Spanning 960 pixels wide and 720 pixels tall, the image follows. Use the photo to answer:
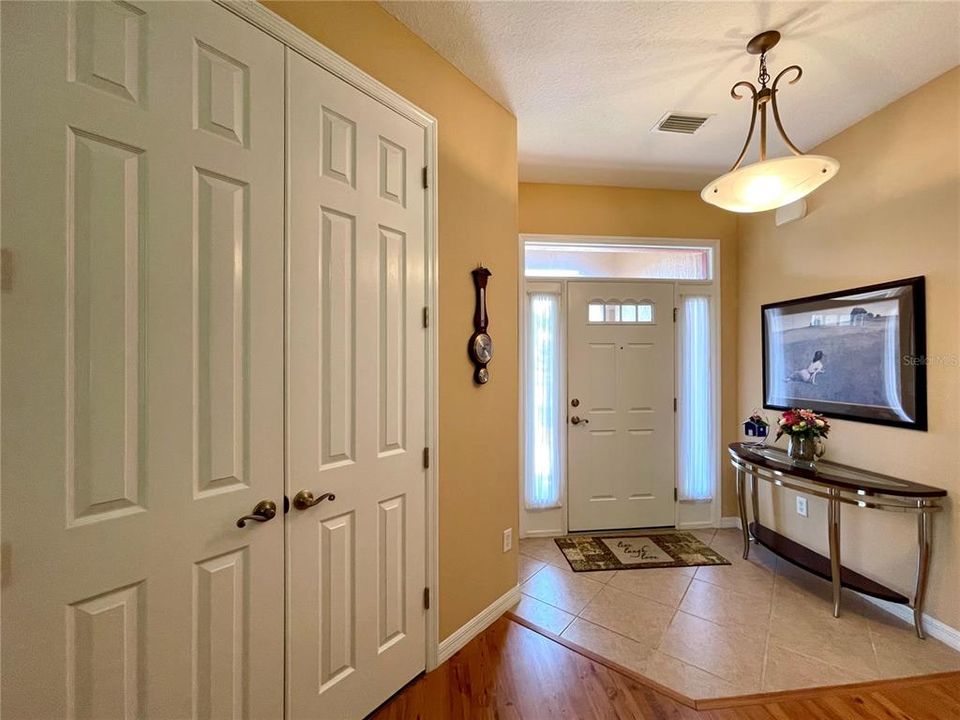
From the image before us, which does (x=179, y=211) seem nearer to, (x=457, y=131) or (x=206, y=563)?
(x=206, y=563)

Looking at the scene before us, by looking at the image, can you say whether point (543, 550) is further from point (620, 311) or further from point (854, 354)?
point (854, 354)

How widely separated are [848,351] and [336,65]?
316cm

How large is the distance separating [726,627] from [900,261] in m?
2.24

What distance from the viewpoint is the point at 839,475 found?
2.33 meters

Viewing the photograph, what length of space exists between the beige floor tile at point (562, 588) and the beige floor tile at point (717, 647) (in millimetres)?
478

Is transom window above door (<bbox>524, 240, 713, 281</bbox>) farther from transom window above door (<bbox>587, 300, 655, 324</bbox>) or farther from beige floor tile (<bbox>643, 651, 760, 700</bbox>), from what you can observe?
beige floor tile (<bbox>643, 651, 760, 700</bbox>)

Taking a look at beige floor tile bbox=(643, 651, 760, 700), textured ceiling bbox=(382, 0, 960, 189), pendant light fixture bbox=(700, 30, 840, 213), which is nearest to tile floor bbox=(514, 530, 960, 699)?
beige floor tile bbox=(643, 651, 760, 700)

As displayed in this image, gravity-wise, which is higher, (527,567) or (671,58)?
(671,58)

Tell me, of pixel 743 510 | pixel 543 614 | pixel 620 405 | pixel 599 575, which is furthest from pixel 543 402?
pixel 743 510

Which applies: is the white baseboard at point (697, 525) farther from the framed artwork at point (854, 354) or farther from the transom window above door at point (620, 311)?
the transom window above door at point (620, 311)

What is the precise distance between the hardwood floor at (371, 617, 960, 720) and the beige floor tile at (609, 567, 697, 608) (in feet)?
2.49

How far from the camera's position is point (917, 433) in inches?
85.8

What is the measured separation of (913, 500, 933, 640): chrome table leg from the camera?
2.03m

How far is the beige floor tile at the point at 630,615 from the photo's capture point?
2.13m
